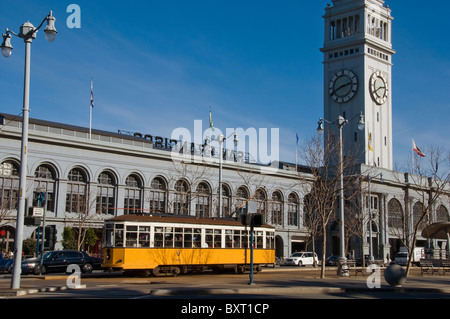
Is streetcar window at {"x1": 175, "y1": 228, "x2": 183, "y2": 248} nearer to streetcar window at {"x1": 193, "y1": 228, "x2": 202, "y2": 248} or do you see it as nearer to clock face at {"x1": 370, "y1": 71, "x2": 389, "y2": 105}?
streetcar window at {"x1": 193, "y1": 228, "x2": 202, "y2": 248}

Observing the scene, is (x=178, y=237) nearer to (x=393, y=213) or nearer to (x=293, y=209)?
(x=293, y=209)

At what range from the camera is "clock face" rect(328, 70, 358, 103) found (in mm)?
86188

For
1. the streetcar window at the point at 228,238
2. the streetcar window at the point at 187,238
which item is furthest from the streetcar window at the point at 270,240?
the streetcar window at the point at 187,238

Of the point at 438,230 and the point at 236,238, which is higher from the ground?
the point at 438,230

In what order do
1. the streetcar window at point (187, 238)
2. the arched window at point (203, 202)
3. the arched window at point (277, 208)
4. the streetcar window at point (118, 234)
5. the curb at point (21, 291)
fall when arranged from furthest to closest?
the arched window at point (277, 208) → the arched window at point (203, 202) → the streetcar window at point (187, 238) → the streetcar window at point (118, 234) → the curb at point (21, 291)

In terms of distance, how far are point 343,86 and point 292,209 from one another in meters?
24.0

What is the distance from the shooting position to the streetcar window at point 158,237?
103ft

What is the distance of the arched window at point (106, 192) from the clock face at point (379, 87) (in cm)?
4542

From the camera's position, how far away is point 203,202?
6450cm

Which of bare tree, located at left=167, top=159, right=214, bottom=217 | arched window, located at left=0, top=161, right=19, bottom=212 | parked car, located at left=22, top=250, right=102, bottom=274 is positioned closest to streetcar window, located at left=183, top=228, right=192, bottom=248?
parked car, located at left=22, top=250, right=102, bottom=274

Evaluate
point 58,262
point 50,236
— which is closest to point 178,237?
point 50,236

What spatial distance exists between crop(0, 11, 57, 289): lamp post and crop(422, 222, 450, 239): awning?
27405 millimetres

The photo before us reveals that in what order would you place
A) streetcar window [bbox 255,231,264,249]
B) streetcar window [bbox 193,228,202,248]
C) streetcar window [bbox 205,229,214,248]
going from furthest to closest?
1. streetcar window [bbox 255,231,264,249]
2. streetcar window [bbox 205,229,214,248]
3. streetcar window [bbox 193,228,202,248]
